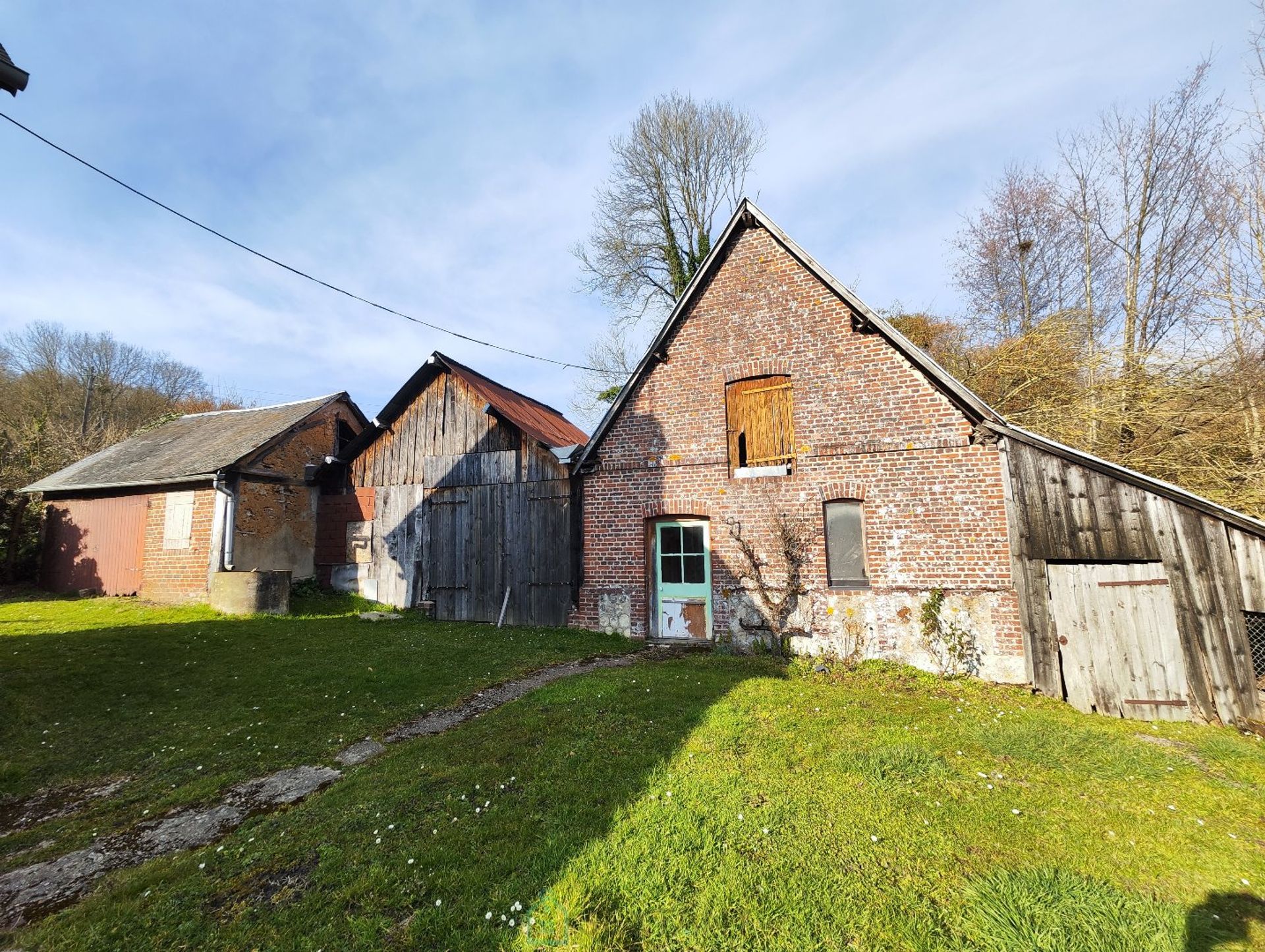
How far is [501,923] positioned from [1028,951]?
263 cm

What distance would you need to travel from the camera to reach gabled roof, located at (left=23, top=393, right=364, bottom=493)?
1331 centimetres

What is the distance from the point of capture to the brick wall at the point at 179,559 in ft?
41.3

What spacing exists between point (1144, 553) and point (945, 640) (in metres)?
2.62

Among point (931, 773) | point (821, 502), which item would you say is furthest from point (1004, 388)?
point (931, 773)

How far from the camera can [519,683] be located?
7.40 m

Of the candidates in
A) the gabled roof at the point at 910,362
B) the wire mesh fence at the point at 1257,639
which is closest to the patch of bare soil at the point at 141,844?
the gabled roof at the point at 910,362

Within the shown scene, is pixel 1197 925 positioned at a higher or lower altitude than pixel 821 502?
lower

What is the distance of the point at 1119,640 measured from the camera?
6.66m

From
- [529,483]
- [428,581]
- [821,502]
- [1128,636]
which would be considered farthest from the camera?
[428,581]

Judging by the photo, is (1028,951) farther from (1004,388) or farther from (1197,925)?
(1004,388)

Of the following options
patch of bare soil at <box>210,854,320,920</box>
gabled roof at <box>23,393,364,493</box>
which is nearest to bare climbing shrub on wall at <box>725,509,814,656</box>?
patch of bare soil at <box>210,854,320,920</box>

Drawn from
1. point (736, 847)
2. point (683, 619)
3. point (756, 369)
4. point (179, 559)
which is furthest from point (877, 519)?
point (179, 559)

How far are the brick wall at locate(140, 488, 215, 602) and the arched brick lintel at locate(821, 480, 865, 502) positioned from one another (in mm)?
14117

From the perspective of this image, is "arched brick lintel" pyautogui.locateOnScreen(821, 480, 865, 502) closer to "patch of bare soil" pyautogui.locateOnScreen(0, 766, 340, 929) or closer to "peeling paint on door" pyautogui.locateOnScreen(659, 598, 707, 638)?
"peeling paint on door" pyautogui.locateOnScreen(659, 598, 707, 638)
